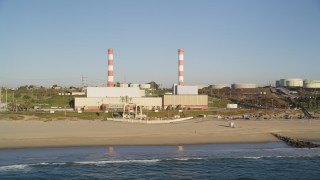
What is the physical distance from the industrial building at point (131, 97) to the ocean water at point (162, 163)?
32.8 metres

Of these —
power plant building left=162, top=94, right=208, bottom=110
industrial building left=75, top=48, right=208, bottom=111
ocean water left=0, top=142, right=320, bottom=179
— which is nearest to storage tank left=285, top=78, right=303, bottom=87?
industrial building left=75, top=48, right=208, bottom=111

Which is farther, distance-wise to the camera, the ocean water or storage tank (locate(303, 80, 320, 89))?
storage tank (locate(303, 80, 320, 89))

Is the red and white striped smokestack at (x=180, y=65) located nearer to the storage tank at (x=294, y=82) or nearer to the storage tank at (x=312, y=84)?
the storage tank at (x=312, y=84)

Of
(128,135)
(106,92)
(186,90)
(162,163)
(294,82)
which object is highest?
(294,82)

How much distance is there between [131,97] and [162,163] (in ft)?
127

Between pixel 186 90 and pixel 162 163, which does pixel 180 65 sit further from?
pixel 162 163

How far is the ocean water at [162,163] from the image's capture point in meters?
17.4

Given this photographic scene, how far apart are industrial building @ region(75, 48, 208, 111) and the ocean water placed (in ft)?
108

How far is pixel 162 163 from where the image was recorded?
19.6m

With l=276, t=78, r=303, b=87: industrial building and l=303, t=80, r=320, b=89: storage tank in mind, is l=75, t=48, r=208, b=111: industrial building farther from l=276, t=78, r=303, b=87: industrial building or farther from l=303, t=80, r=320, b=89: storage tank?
l=276, t=78, r=303, b=87: industrial building

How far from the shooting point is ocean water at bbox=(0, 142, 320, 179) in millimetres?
17406

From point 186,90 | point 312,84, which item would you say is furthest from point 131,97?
point 312,84

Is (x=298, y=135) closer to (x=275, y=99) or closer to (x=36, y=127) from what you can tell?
(x=36, y=127)

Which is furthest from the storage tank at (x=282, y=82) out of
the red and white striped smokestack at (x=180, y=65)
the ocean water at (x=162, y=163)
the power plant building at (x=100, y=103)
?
the ocean water at (x=162, y=163)
